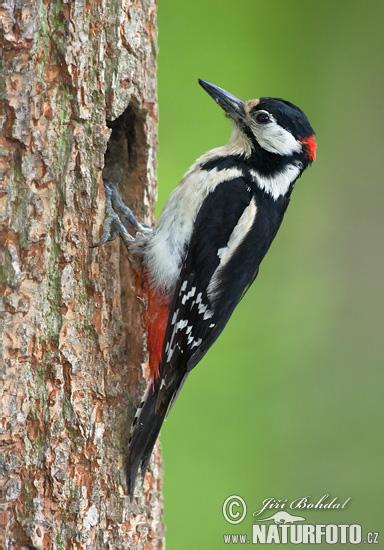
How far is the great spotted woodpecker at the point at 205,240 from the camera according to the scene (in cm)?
279

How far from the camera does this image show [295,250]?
194 inches

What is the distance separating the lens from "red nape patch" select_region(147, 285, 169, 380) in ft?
9.24

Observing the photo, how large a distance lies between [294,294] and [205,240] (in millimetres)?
2064

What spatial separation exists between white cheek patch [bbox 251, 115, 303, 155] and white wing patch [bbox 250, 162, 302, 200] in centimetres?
6

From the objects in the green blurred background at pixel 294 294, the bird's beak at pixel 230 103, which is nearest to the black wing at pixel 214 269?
the bird's beak at pixel 230 103

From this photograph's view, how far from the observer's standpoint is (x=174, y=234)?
2943 millimetres

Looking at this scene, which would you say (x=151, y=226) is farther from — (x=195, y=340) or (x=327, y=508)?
(x=327, y=508)

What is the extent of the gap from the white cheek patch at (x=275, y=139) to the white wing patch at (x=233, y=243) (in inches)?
10.5

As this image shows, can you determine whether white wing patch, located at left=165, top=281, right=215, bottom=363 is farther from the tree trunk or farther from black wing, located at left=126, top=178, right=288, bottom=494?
the tree trunk

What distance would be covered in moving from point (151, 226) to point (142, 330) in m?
0.36

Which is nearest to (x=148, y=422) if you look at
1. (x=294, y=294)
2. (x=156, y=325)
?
(x=156, y=325)

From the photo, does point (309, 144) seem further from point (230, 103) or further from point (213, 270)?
point (213, 270)

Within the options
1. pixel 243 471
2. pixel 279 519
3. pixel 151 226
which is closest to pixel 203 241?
pixel 151 226

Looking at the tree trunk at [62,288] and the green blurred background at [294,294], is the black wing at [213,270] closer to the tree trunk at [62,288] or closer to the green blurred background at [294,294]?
the tree trunk at [62,288]
